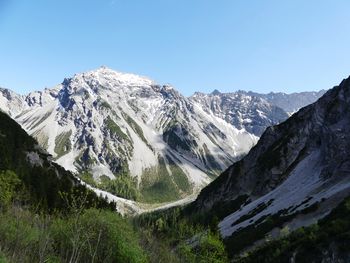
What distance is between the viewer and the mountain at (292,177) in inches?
3243

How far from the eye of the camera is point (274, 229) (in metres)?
82.0

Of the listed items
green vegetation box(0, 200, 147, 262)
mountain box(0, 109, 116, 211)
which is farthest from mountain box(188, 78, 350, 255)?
mountain box(0, 109, 116, 211)

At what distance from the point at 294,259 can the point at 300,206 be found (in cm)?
3805

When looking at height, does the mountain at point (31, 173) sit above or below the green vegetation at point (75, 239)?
above

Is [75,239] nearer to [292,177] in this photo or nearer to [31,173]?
[292,177]

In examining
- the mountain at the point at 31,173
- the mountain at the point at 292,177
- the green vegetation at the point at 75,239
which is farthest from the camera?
the mountain at the point at 31,173

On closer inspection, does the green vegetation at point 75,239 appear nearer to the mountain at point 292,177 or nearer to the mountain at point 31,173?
the mountain at point 31,173

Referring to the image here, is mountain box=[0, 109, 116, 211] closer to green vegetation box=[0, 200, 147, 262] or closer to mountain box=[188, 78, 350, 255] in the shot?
green vegetation box=[0, 200, 147, 262]

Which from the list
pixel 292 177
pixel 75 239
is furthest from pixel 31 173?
pixel 75 239

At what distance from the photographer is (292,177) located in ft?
411

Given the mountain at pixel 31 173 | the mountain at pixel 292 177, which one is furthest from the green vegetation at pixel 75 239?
the mountain at pixel 292 177

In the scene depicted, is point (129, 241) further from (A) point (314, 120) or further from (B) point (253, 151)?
(B) point (253, 151)

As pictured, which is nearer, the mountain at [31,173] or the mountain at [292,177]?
the mountain at [292,177]

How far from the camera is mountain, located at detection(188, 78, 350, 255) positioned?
82375 mm
